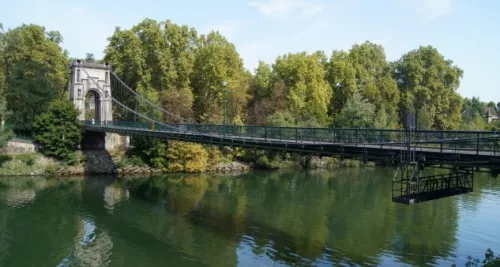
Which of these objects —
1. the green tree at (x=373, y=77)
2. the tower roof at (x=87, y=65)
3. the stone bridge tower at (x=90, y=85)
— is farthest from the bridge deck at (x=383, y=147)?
the green tree at (x=373, y=77)

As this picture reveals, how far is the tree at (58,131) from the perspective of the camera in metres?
36.8

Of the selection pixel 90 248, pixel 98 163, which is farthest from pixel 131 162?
Result: pixel 90 248

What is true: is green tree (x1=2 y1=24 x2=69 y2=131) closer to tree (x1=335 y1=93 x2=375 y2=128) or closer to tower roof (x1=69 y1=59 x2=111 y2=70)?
tower roof (x1=69 y1=59 x2=111 y2=70)

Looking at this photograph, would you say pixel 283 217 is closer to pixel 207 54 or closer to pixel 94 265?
pixel 94 265

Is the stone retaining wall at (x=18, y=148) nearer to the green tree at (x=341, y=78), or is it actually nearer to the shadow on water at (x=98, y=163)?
the shadow on water at (x=98, y=163)

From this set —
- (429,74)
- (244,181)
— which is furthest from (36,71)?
(429,74)

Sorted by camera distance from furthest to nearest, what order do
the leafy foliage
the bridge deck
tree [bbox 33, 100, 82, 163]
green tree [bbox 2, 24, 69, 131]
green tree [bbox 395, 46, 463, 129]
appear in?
green tree [bbox 395, 46, 463, 129], green tree [bbox 2, 24, 69, 131], the leafy foliage, tree [bbox 33, 100, 82, 163], the bridge deck

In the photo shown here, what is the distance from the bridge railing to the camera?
516 inches


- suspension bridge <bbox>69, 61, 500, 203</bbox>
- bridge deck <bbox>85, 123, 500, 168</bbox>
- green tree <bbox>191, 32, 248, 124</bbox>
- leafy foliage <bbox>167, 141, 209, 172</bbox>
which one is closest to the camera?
bridge deck <bbox>85, 123, 500, 168</bbox>

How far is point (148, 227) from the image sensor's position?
68.3 ft

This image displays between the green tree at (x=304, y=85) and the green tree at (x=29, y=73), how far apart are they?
2536 cm

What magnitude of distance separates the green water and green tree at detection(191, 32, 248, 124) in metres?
16.4

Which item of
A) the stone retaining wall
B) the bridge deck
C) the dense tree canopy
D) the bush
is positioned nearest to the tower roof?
the dense tree canopy

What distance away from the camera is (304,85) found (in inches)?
1964
